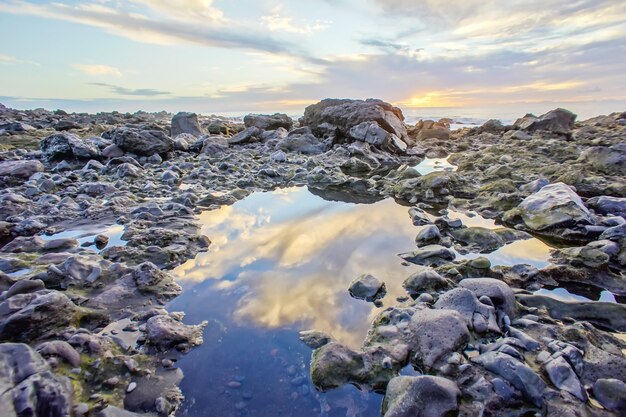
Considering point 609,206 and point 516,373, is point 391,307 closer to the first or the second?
point 516,373

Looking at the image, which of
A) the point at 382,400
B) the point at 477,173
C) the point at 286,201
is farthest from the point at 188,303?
the point at 477,173

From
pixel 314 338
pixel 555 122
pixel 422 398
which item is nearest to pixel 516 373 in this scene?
pixel 422 398

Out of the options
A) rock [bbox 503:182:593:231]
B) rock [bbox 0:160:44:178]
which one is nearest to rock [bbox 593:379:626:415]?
rock [bbox 503:182:593:231]

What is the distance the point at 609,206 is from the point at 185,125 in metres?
19.4

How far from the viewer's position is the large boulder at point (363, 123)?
56.0ft

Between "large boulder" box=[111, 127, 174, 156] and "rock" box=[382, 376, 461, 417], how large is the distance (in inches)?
526

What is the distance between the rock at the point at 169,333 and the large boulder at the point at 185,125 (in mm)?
18246

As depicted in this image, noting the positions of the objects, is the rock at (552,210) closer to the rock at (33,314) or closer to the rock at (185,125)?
the rock at (33,314)

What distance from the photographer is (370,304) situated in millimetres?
4023

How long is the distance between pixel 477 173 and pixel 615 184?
369cm

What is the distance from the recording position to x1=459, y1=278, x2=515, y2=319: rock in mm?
3621

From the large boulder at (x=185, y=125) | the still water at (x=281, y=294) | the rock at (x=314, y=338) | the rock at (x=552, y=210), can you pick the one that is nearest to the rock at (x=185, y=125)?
the large boulder at (x=185, y=125)

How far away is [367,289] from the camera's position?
4.20 m

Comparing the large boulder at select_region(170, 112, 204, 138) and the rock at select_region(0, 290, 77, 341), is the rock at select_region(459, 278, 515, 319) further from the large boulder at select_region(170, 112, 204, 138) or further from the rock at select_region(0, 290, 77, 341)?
the large boulder at select_region(170, 112, 204, 138)
